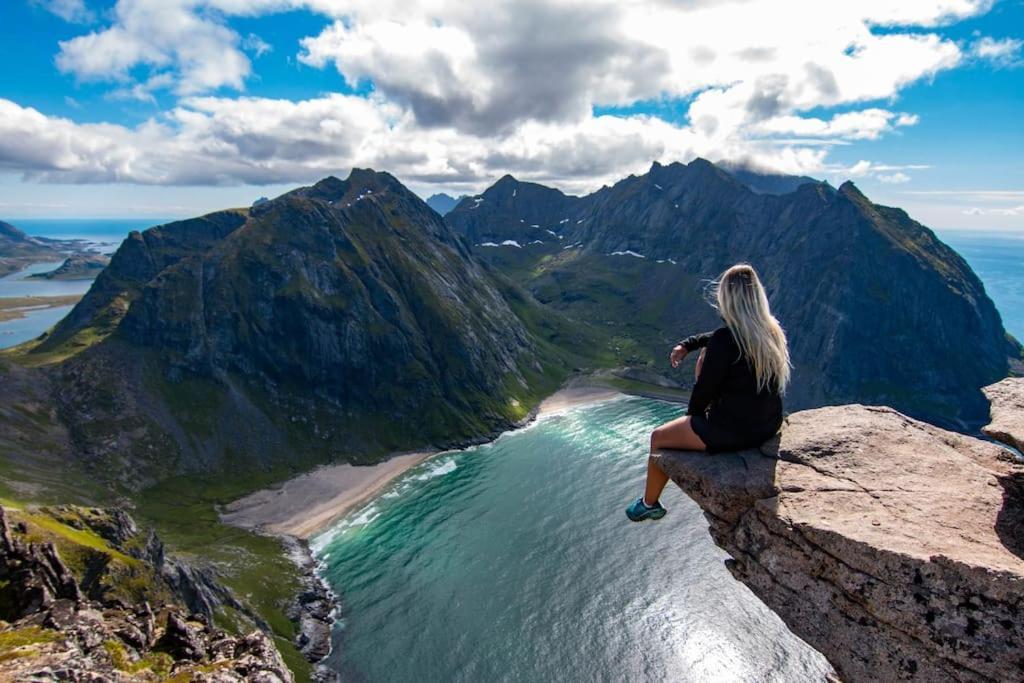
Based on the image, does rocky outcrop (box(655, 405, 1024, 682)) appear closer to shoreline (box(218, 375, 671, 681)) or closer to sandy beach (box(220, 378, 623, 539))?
shoreline (box(218, 375, 671, 681))

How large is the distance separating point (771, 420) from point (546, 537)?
11542 centimetres

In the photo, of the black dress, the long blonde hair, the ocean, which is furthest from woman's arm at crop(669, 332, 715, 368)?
the ocean

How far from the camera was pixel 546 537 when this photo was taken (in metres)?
122

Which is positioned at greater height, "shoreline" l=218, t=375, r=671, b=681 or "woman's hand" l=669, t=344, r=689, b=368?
"woman's hand" l=669, t=344, r=689, b=368

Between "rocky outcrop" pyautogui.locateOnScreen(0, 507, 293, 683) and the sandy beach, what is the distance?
324 ft

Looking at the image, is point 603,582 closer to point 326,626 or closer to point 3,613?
point 326,626

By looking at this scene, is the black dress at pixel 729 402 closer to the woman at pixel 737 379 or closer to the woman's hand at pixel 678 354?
the woman at pixel 737 379

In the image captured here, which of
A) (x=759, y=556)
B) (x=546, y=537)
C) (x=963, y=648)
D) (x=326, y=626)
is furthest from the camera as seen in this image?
(x=546, y=537)

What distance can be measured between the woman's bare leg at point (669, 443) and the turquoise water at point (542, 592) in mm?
80207

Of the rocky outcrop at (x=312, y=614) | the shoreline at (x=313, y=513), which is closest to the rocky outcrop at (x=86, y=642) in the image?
the rocky outcrop at (x=312, y=614)

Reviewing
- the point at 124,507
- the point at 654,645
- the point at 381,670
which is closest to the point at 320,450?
the point at 124,507

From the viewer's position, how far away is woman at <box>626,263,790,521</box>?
506 inches

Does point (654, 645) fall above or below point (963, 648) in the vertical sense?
below

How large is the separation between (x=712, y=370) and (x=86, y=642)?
37149mm
